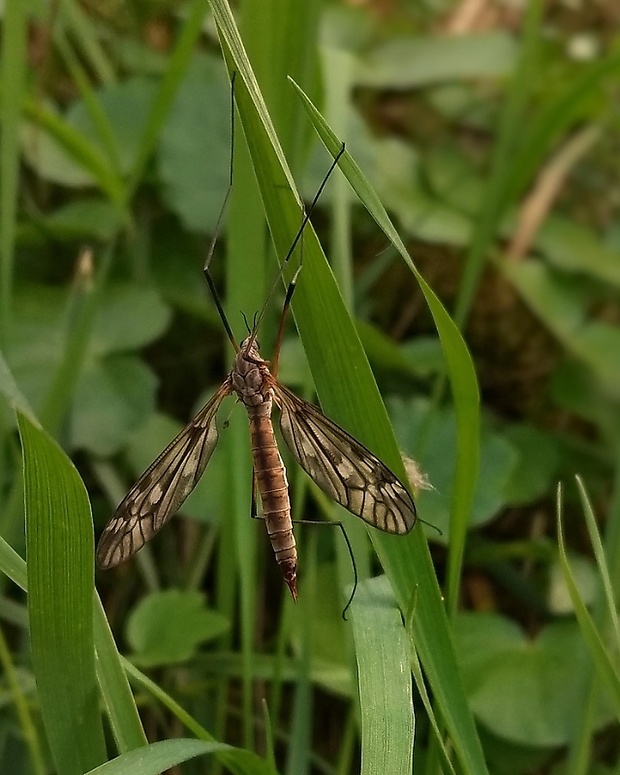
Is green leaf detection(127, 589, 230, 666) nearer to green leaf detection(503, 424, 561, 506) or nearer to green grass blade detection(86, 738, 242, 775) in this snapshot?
green grass blade detection(86, 738, 242, 775)

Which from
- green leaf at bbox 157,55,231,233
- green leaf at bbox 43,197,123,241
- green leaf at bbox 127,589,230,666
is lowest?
green leaf at bbox 127,589,230,666

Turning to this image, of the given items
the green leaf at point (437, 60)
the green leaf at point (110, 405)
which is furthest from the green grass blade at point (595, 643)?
the green leaf at point (437, 60)

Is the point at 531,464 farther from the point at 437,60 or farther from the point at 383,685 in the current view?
the point at 437,60

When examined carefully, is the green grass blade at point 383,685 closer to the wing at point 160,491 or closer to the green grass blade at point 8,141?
the wing at point 160,491

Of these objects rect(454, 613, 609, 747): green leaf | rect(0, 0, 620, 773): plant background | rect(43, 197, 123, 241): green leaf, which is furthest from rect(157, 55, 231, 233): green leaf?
rect(454, 613, 609, 747): green leaf

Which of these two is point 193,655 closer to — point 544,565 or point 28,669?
point 28,669

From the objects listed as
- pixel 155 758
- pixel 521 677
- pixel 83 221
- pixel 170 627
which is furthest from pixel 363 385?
pixel 83 221
